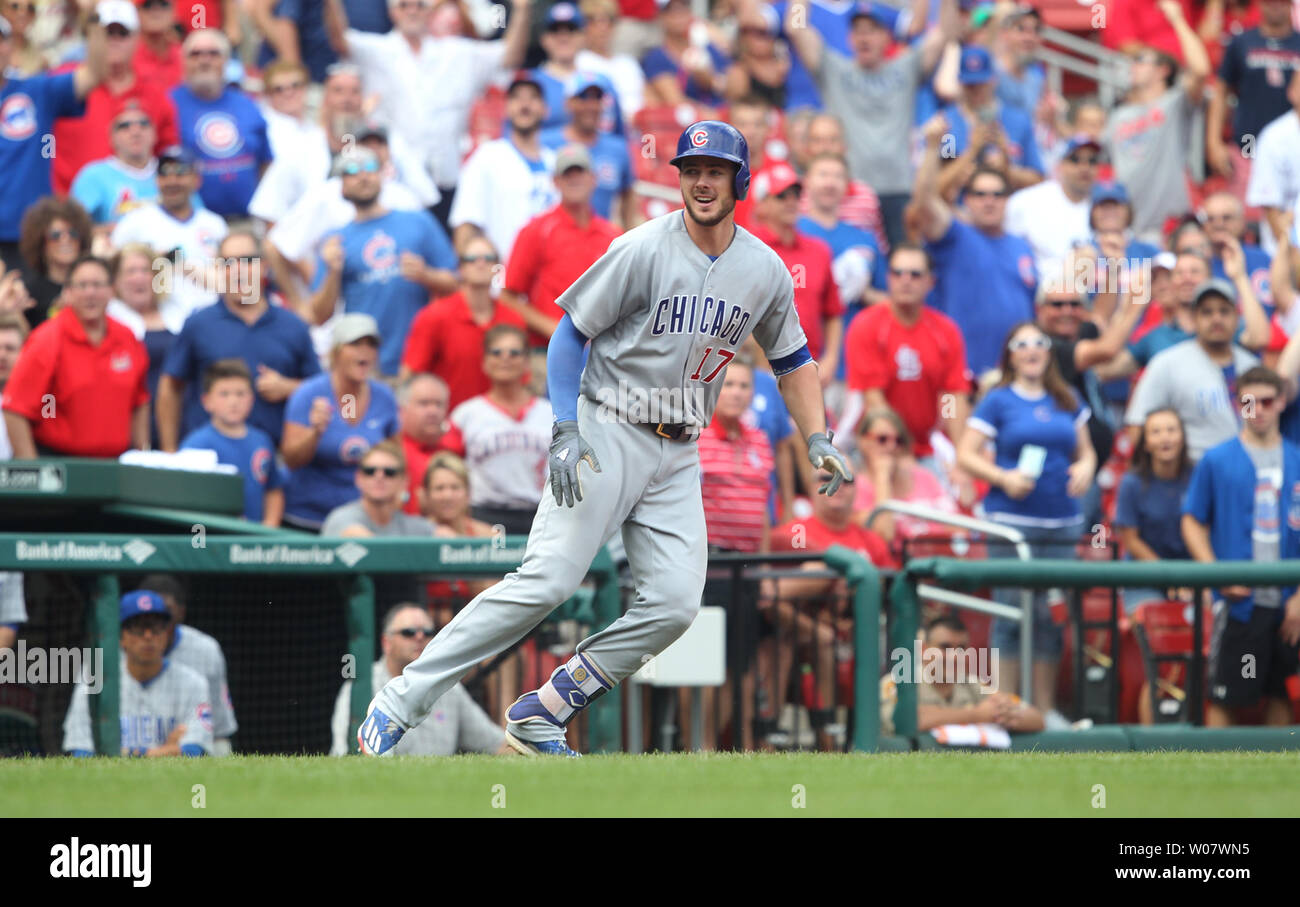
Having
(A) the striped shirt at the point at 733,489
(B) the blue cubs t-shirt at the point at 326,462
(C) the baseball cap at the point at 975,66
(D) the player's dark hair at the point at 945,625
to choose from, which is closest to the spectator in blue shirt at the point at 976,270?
(C) the baseball cap at the point at 975,66

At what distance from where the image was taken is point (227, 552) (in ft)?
28.0

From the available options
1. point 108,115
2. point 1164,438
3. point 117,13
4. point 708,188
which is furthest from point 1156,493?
point 117,13

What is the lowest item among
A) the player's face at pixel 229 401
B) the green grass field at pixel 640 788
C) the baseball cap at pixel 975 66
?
the green grass field at pixel 640 788

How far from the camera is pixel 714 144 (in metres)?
6.36

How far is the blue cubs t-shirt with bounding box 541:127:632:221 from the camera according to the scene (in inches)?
512

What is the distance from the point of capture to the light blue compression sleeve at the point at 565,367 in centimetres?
654

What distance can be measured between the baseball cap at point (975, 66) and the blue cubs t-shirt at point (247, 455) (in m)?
6.94

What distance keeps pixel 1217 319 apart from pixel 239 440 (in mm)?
6031

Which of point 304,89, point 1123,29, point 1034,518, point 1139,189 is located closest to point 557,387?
point 1034,518

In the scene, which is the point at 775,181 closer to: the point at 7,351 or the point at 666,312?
the point at 7,351

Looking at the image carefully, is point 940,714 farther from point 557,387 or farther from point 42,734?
point 42,734

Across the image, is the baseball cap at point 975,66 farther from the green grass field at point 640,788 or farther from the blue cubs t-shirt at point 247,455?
the green grass field at point 640,788

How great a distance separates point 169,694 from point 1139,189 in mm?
9720
